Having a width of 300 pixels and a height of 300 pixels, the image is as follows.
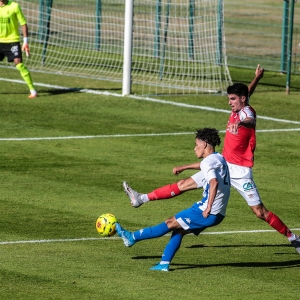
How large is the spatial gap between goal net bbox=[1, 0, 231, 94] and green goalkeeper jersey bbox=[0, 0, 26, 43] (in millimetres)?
3403

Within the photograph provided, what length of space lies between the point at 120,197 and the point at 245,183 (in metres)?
3.49

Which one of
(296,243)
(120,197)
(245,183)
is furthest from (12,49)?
(296,243)

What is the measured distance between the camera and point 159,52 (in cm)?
3045

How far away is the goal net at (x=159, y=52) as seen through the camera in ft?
89.7

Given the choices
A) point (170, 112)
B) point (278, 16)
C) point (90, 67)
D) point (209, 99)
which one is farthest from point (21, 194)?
point (278, 16)

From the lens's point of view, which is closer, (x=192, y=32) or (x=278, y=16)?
(x=192, y=32)

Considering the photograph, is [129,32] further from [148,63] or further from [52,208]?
[52,208]

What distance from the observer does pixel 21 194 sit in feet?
50.4

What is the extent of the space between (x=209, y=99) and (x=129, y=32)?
2.67 meters

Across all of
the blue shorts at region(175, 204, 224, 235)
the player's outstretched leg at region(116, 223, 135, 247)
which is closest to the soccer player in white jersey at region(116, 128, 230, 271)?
the blue shorts at region(175, 204, 224, 235)

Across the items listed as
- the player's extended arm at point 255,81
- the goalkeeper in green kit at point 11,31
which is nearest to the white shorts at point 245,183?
the player's extended arm at point 255,81

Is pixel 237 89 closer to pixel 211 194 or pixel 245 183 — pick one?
pixel 245 183

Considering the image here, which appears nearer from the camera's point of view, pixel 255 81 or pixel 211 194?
pixel 211 194

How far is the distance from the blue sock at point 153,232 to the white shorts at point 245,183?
1367 mm
